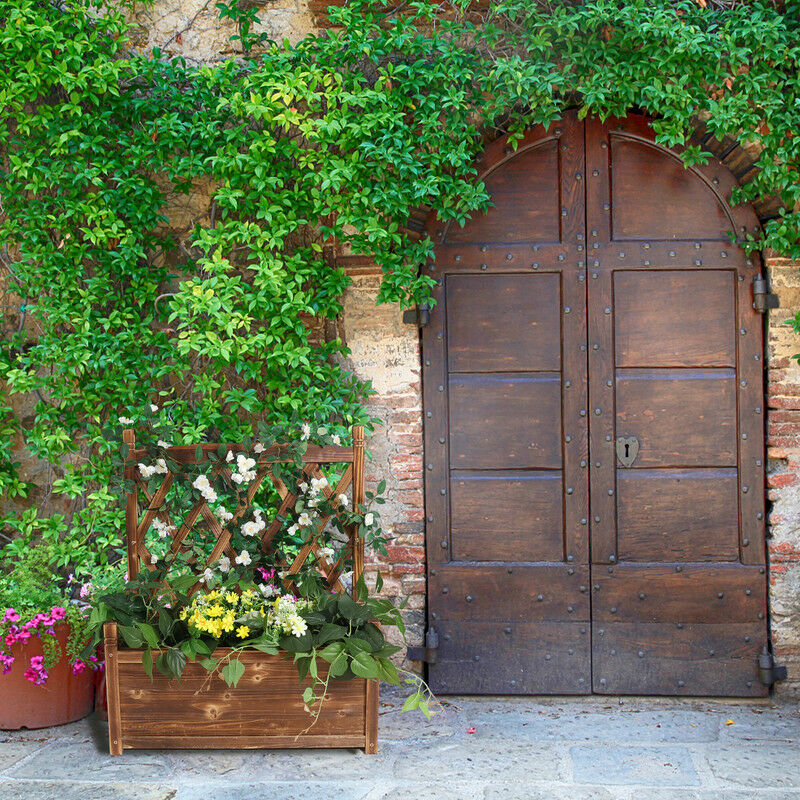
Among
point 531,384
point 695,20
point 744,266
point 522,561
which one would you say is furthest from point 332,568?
point 695,20

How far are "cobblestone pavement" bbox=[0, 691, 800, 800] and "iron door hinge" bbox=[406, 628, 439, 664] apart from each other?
25cm

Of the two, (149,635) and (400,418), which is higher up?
(400,418)

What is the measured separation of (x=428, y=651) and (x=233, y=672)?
3.74ft

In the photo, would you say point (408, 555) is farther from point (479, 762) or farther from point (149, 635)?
point (149, 635)

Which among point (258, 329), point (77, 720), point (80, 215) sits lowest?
point (77, 720)

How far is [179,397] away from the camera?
4.01 meters

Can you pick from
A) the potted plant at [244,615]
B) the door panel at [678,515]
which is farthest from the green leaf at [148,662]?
the door panel at [678,515]

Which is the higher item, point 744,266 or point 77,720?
point 744,266

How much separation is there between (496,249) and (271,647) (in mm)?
2076

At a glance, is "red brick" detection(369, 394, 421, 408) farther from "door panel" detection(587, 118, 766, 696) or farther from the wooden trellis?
the wooden trellis

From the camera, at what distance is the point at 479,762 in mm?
3201

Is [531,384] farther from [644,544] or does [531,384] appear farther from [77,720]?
[77,720]

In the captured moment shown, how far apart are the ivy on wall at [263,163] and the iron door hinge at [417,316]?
0.39 feet

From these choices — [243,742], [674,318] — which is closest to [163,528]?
[243,742]
